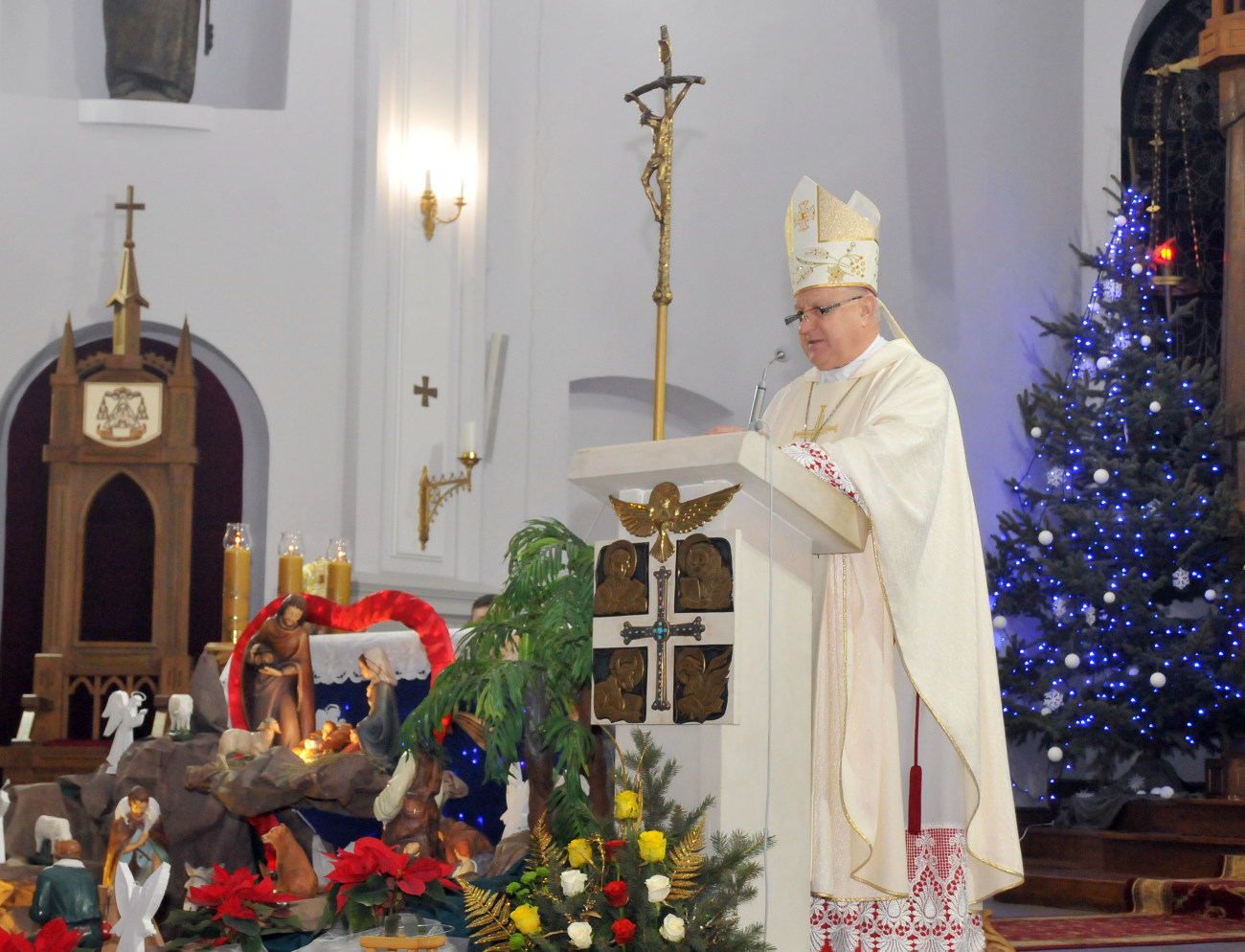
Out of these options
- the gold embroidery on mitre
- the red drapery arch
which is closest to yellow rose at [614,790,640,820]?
the gold embroidery on mitre

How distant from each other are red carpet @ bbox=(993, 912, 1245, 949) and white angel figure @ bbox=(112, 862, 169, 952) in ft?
11.1

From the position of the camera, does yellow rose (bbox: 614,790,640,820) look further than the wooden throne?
No

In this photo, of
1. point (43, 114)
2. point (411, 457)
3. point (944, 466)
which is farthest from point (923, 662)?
point (43, 114)

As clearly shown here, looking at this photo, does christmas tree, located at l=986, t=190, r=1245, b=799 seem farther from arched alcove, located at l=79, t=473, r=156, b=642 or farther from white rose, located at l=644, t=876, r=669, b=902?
white rose, located at l=644, t=876, r=669, b=902

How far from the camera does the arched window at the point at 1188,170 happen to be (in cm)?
1000

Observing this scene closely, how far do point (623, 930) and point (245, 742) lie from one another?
7.64ft

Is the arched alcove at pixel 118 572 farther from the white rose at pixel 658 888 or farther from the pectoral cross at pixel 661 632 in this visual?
the white rose at pixel 658 888

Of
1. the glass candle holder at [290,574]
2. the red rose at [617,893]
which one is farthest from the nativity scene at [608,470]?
the glass candle holder at [290,574]

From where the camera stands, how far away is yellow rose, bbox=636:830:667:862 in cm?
277

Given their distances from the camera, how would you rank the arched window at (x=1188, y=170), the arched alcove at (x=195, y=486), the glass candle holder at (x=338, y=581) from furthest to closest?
the arched window at (x=1188, y=170) → the arched alcove at (x=195, y=486) → the glass candle holder at (x=338, y=581)

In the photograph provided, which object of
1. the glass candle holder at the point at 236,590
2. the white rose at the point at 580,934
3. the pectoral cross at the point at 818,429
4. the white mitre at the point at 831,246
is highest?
the white mitre at the point at 831,246

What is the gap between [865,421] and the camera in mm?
3324

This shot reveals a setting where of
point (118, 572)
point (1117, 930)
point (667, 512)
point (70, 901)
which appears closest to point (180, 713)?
point (70, 901)

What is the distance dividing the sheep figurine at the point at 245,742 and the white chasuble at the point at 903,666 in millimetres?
2196
